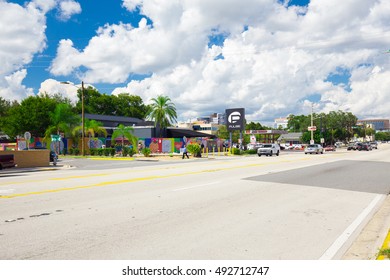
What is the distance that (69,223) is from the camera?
7.25m

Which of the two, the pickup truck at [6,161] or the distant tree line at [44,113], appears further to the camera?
Result: the distant tree line at [44,113]

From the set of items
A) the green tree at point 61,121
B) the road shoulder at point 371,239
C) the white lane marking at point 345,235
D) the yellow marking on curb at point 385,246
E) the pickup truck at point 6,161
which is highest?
the green tree at point 61,121

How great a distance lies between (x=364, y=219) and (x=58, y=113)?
45.7 metres

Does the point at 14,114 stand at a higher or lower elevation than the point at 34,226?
higher

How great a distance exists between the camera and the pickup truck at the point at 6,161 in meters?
24.7

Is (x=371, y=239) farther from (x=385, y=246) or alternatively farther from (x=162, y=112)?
(x=162, y=112)

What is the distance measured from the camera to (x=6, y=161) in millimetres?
24922

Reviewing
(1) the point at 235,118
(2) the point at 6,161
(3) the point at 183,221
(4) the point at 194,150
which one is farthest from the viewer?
(1) the point at 235,118

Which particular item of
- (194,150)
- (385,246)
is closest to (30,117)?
(194,150)

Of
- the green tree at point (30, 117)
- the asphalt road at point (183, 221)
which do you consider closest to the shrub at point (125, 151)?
the green tree at point (30, 117)

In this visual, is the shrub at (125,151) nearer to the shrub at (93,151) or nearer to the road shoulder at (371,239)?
the shrub at (93,151)

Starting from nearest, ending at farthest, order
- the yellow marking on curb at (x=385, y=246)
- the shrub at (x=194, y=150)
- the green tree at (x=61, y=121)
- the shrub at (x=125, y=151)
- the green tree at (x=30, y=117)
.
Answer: the yellow marking on curb at (x=385, y=246) → the shrub at (x=194, y=150) → the shrub at (x=125, y=151) → the green tree at (x=61, y=121) → the green tree at (x=30, y=117)
